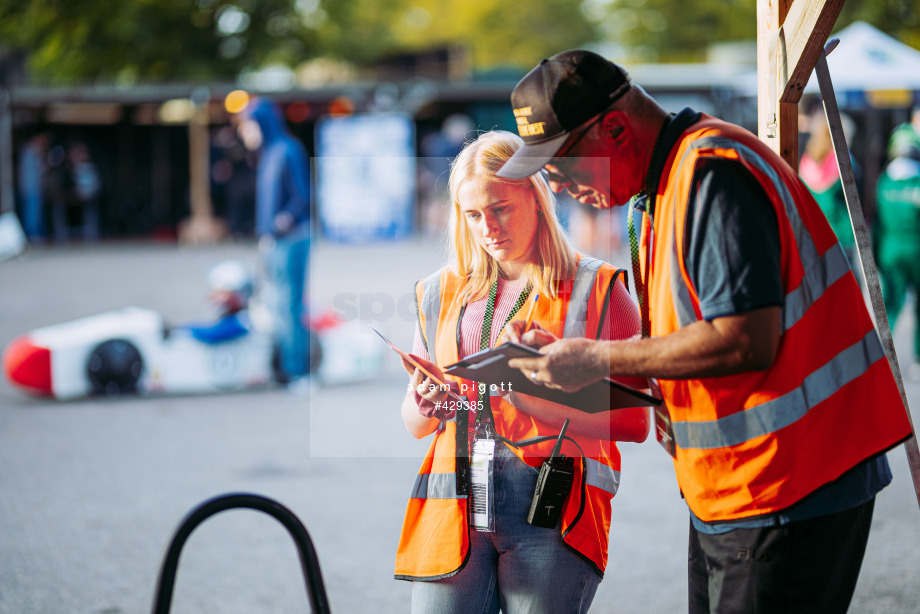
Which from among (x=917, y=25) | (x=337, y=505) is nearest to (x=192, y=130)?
(x=337, y=505)

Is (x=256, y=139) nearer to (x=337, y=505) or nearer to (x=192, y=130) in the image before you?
(x=337, y=505)

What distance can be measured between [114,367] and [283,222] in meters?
1.85

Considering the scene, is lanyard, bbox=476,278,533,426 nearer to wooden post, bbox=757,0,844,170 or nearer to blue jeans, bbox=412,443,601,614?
blue jeans, bbox=412,443,601,614

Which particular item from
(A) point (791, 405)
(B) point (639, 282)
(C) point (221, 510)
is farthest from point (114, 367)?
(A) point (791, 405)

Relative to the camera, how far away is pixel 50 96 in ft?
65.9

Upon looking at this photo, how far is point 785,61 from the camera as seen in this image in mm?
2506

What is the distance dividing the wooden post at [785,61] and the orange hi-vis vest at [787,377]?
0.64 m

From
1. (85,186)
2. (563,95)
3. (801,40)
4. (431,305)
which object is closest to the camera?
(563,95)

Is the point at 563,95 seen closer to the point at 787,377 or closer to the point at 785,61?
the point at 787,377

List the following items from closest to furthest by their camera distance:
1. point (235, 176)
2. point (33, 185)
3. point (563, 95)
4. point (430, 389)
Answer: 1. point (563, 95)
2. point (430, 389)
3. point (33, 185)
4. point (235, 176)

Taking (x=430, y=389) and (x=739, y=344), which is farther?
(x=430, y=389)

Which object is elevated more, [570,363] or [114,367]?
[570,363]

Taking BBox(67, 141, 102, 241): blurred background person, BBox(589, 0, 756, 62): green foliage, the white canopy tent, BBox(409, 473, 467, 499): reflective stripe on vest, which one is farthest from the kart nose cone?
BBox(589, 0, 756, 62): green foliage

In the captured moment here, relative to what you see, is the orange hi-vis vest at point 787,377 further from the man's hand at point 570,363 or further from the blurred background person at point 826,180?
the blurred background person at point 826,180
